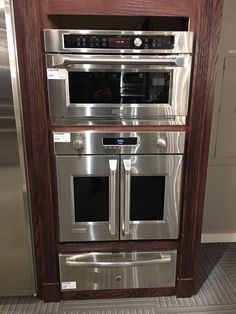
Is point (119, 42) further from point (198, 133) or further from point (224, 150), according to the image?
point (224, 150)

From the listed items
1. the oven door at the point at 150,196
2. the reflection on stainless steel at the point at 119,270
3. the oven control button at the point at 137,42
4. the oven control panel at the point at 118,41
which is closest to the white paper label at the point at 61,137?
the oven door at the point at 150,196

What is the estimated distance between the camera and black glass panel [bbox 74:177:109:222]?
1.48m

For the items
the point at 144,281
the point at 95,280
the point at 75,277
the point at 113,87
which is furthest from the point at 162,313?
the point at 113,87

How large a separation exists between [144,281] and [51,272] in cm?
55

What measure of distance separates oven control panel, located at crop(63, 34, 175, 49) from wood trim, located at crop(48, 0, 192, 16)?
0.10 metres

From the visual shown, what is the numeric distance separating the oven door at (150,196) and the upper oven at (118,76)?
22 cm

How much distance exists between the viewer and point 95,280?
1.64m

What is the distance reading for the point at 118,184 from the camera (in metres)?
1.47

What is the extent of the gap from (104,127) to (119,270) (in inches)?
33.3

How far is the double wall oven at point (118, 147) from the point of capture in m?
1.29

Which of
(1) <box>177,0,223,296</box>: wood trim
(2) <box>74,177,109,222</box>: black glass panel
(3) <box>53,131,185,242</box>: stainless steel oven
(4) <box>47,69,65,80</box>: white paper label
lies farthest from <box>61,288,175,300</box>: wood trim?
(4) <box>47,69,65,80</box>: white paper label

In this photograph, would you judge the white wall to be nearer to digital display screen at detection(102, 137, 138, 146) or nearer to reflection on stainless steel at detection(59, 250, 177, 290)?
reflection on stainless steel at detection(59, 250, 177, 290)

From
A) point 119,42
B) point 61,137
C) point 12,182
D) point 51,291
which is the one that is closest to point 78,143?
point 61,137

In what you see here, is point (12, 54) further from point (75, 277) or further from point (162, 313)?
point (162, 313)
